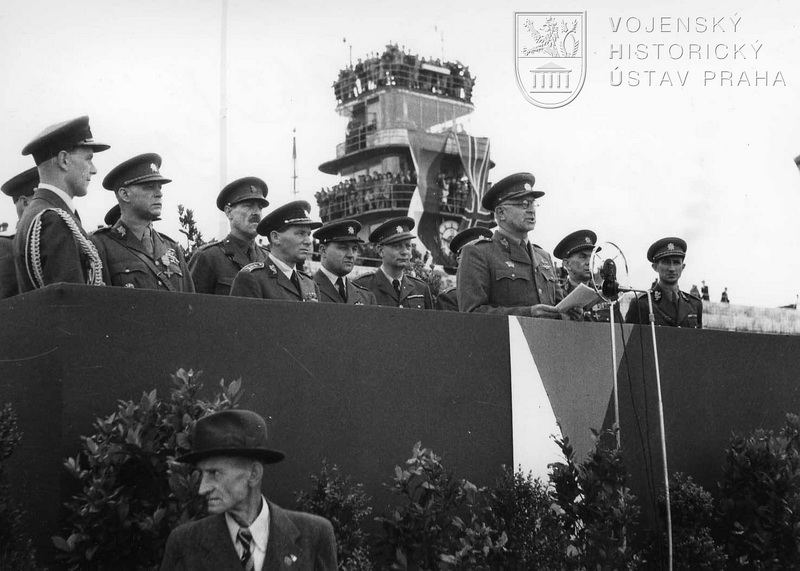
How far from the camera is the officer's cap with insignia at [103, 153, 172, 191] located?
21.0 ft

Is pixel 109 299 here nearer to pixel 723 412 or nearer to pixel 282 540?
pixel 282 540

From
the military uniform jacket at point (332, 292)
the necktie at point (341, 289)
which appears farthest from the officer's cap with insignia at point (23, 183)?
the necktie at point (341, 289)

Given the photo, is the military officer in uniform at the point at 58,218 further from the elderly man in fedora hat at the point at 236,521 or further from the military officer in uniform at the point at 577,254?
the military officer in uniform at the point at 577,254

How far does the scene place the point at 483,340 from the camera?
6.00m

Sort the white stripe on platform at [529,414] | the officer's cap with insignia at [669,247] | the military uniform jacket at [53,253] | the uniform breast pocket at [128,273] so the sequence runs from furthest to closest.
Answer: the officer's cap with insignia at [669,247] < the uniform breast pocket at [128,273] < the white stripe on platform at [529,414] < the military uniform jacket at [53,253]

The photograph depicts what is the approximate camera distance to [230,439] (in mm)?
3561

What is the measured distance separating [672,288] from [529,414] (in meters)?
3.81

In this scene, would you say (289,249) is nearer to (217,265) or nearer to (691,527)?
(217,265)

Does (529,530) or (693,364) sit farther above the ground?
(693,364)

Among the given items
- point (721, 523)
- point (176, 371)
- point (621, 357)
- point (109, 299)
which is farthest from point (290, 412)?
point (721, 523)

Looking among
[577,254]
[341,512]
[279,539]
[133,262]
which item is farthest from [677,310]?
[279,539]

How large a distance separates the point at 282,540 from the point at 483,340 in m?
2.63

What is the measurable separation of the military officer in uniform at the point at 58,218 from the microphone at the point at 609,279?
9.21 ft

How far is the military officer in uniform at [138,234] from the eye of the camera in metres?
6.23
